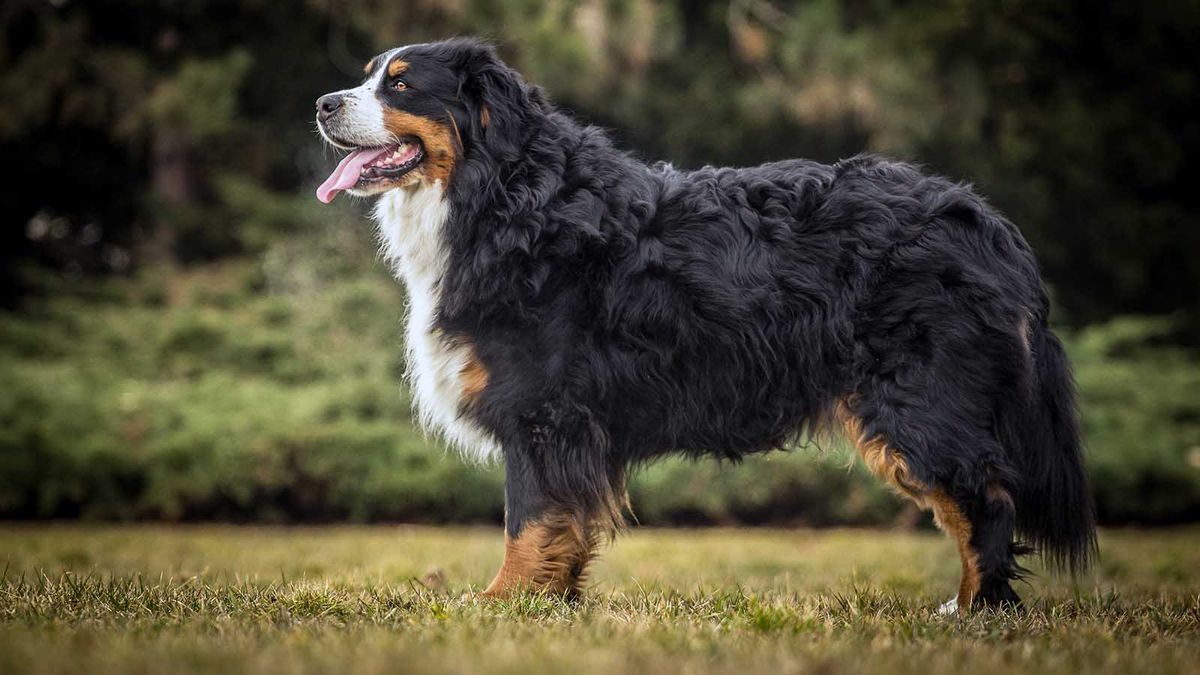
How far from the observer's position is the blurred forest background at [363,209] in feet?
29.0

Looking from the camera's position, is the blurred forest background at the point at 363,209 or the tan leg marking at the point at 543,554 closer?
the tan leg marking at the point at 543,554

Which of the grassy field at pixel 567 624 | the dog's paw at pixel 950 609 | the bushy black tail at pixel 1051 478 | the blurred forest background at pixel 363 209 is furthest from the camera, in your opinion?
the blurred forest background at pixel 363 209

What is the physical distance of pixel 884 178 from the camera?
4191 millimetres

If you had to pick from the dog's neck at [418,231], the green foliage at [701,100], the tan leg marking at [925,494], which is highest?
the green foliage at [701,100]

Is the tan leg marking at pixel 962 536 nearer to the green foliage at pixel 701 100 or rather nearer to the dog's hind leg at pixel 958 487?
the dog's hind leg at pixel 958 487

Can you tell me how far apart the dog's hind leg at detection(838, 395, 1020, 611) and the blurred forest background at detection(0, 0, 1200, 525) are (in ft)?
14.3

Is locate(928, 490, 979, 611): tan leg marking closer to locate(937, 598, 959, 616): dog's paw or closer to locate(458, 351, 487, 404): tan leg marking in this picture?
locate(937, 598, 959, 616): dog's paw

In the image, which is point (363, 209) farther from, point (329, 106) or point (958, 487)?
point (958, 487)

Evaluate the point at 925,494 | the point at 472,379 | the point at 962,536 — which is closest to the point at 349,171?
the point at 472,379

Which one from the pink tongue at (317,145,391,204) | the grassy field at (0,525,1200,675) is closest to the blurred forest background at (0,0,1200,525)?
the grassy field at (0,525,1200,675)

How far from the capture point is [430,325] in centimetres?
409

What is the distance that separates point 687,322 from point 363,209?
8.71m

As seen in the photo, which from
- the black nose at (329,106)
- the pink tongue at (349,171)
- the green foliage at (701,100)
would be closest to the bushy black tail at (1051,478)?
the pink tongue at (349,171)

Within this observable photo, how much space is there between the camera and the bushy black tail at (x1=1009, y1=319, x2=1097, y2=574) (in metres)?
4.09
